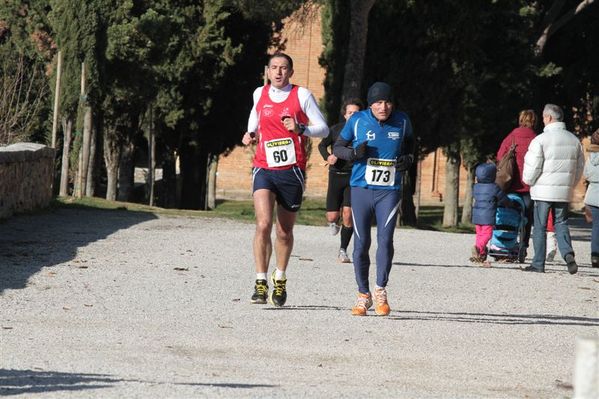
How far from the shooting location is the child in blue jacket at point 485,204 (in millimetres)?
18516

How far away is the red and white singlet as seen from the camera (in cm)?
1210

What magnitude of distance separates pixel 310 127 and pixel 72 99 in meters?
17.5

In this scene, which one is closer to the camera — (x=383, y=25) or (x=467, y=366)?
(x=467, y=366)

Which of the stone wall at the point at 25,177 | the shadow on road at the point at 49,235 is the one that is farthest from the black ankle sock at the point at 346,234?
the stone wall at the point at 25,177

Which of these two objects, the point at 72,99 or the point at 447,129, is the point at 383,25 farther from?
the point at 72,99

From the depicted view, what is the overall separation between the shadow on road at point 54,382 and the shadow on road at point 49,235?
4.62 meters

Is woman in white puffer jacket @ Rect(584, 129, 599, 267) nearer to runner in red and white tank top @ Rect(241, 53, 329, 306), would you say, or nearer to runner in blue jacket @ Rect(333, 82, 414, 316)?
runner in blue jacket @ Rect(333, 82, 414, 316)

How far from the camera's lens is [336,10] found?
30.2 m

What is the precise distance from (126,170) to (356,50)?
12263 millimetres

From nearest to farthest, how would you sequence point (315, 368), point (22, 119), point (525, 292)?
point (315, 368) < point (525, 292) < point (22, 119)

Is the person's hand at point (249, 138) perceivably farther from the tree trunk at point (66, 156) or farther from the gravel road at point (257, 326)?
the tree trunk at point (66, 156)

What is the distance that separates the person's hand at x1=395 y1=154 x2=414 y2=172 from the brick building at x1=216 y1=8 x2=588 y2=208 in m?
46.9

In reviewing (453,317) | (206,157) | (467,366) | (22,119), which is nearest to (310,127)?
(453,317)

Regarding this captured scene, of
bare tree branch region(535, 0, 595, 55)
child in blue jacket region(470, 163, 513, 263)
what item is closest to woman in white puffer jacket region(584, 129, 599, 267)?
child in blue jacket region(470, 163, 513, 263)
